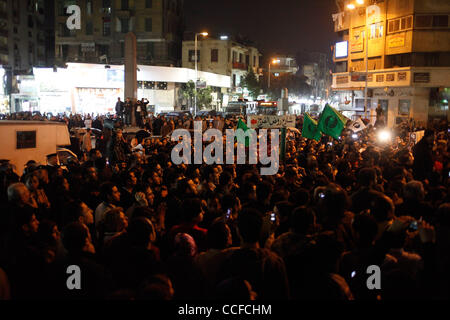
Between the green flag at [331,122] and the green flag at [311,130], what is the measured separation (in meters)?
0.28

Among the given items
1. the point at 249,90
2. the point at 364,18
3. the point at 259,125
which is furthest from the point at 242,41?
the point at 259,125

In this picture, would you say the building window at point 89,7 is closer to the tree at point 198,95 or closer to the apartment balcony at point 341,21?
the tree at point 198,95

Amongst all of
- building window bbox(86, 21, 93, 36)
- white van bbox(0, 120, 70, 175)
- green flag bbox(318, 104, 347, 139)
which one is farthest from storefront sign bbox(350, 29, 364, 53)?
white van bbox(0, 120, 70, 175)

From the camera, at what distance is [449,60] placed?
37.8 metres

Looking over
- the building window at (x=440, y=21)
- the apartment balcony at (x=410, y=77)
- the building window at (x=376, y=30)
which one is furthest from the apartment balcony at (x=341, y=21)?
the building window at (x=440, y=21)

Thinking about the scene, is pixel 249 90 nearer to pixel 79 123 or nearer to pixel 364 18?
pixel 364 18

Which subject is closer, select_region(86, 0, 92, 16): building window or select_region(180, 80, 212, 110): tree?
select_region(180, 80, 212, 110): tree

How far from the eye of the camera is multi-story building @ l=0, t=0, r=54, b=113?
204ft

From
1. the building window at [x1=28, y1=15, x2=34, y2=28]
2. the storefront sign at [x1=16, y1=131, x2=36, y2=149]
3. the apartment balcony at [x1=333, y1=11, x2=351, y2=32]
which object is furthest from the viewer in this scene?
the building window at [x1=28, y1=15, x2=34, y2=28]

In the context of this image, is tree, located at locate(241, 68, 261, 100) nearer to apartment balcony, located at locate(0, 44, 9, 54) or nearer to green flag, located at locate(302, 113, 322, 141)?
apartment balcony, located at locate(0, 44, 9, 54)

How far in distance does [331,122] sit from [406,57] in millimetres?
28798

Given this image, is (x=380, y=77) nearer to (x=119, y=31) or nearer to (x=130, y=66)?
(x=130, y=66)

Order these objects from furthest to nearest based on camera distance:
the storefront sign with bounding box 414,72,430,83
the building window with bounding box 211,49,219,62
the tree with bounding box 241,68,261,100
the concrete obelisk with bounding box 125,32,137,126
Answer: the tree with bounding box 241,68,261,100
the building window with bounding box 211,49,219,62
the storefront sign with bounding box 414,72,430,83
the concrete obelisk with bounding box 125,32,137,126
